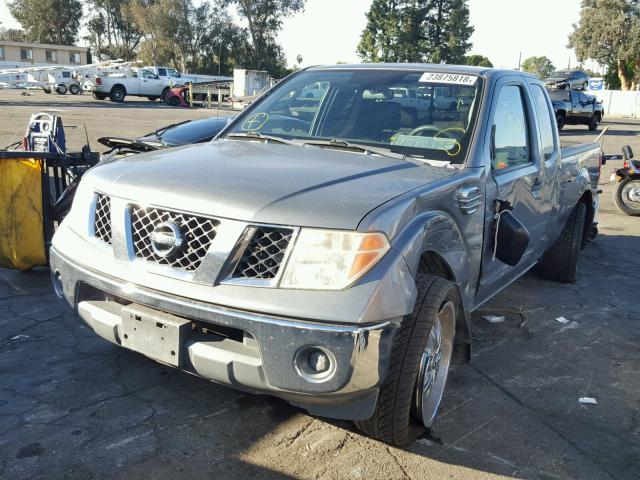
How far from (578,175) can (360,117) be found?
8.77 feet

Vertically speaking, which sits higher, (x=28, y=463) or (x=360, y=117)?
(x=360, y=117)

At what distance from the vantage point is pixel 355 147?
3.50 m

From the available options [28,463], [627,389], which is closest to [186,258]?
[28,463]

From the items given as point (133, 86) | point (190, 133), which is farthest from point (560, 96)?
point (133, 86)

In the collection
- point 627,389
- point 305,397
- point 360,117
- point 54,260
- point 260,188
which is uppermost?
point 360,117

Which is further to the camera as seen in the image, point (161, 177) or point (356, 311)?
point (161, 177)

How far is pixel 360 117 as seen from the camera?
3867 millimetres

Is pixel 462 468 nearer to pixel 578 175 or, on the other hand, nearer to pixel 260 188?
pixel 260 188

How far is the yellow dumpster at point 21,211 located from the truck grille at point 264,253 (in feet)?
10.5

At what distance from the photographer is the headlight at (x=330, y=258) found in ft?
7.93

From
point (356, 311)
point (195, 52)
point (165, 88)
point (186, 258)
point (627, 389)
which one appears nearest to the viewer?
point (356, 311)

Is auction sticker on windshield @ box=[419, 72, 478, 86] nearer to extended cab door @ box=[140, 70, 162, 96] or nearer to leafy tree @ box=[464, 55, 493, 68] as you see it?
extended cab door @ box=[140, 70, 162, 96]

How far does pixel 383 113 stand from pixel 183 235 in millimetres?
1721

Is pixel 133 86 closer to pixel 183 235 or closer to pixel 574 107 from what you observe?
pixel 574 107
